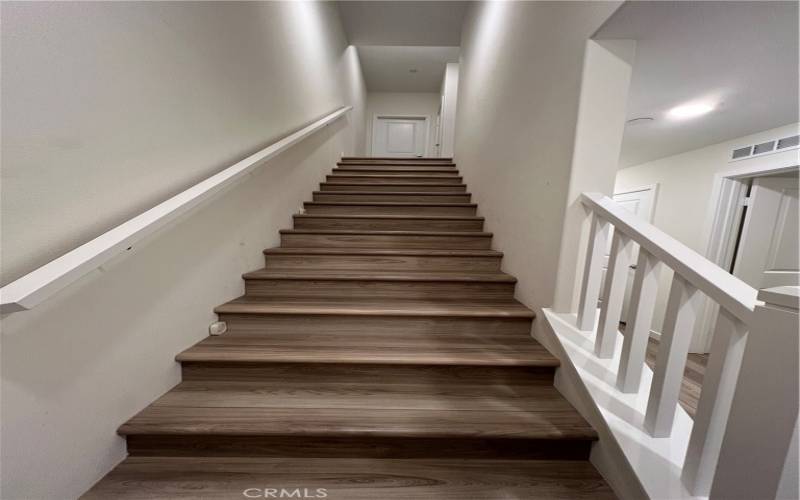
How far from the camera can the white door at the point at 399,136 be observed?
6215 mm

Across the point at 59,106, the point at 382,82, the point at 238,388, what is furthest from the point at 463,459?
the point at 382,82

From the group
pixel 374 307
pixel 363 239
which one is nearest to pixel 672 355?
pixel 374 307

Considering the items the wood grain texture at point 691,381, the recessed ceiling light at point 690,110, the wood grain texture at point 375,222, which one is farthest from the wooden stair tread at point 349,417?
the recessed ceiling light at point 690,110

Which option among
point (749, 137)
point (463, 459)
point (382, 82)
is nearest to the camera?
point (463, 459)

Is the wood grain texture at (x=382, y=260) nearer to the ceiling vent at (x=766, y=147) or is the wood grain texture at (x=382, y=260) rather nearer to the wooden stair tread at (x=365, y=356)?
the wooden stair tread at (x=365, y=356)

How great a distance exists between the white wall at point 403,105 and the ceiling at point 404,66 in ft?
0.43

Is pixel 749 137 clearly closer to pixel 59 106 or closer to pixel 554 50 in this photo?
pixel 554 50

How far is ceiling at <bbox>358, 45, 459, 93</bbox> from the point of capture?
4504mm

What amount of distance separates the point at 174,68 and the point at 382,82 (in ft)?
17.7

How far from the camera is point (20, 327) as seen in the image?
64 centimetres

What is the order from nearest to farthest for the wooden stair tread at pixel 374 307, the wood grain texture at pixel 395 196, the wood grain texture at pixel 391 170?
the wooden stair tread at pixel 374 307
the wood grain texture at pixel 395 196
the wood grain texture at pixel 391 170

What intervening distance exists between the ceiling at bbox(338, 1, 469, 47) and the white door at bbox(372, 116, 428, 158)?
2320mm
